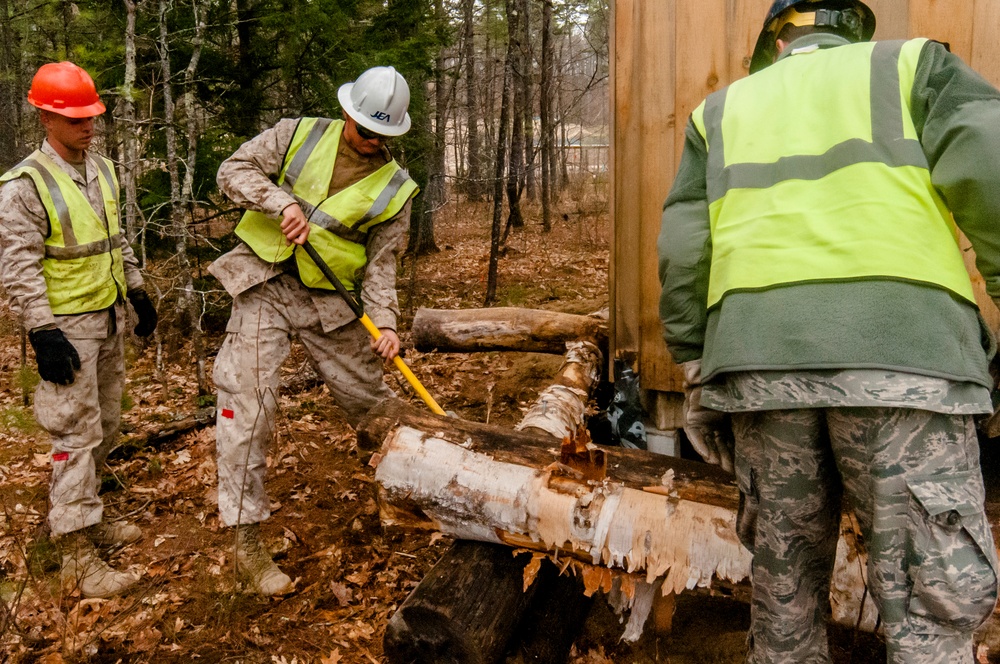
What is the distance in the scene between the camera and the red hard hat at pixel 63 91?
4020mm

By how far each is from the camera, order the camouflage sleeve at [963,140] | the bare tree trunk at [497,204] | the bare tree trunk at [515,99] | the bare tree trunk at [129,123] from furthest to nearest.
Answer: the bare tree trunk at [515,99]
the bare tree trunk at [497,204]
the bare tree trunk at [129,123]
the camouflage sleeve at [963,140]

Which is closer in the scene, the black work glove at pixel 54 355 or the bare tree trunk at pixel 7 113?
the black work glove at pixel 54 355

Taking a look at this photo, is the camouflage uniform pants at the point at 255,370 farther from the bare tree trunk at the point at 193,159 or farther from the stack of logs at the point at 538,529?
the bare tree trunk at the point at 193,159

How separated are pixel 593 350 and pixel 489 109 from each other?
62.6ft

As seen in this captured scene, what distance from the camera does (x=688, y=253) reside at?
2438 millimetres

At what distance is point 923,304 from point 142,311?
183 inches

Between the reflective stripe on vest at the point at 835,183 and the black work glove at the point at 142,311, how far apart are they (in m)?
4.05

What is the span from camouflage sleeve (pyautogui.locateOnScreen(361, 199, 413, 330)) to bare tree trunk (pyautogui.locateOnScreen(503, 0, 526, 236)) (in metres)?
5.79

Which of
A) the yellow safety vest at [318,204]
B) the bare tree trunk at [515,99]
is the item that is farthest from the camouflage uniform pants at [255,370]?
the bare tree trunk at [515,99]

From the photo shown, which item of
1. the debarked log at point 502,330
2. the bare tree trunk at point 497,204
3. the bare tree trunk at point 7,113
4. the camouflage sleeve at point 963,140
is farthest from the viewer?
the bare tree trunk at point 7,113

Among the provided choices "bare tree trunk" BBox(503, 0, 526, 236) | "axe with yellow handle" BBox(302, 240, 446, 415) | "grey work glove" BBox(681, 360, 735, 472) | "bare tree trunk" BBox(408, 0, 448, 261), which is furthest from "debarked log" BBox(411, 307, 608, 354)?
"bare tree trunk" BBox(503, 0, 526, 236)

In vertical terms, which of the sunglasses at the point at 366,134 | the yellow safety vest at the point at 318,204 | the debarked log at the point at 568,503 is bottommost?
the debarked log at the point at 568,503

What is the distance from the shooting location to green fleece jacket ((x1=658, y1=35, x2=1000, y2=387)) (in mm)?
1975

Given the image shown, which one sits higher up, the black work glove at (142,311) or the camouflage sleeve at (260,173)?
the camouflage sleeve at (260,173)
